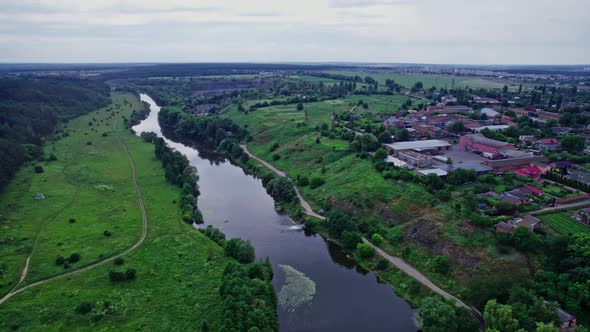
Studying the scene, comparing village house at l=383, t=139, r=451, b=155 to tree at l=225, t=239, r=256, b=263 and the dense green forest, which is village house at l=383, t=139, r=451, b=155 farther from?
the dense green forest

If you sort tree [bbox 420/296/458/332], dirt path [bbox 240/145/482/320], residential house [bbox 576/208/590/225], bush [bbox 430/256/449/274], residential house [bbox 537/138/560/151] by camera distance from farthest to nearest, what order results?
1. residential house [bbox 537/138/560/151]
2. residential house [bbox 576/208/590/225]
3. bush [bbox 430/256/449/274]
4. dirt path [bbox 240/145/482/320]
5. tree [bbox 420/296/458/332]

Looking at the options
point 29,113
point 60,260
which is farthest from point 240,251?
point 29,113

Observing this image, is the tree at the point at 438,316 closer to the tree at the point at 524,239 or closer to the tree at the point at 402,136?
the tree at the point at 524,239

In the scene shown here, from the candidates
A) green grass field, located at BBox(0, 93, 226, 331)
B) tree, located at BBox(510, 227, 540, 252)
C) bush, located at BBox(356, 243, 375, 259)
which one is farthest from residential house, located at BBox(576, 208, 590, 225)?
green grass field, located at BBox(0, 93, 226, 331)

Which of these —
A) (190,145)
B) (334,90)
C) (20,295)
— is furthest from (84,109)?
(20,295)

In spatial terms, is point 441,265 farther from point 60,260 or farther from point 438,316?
point 60,260

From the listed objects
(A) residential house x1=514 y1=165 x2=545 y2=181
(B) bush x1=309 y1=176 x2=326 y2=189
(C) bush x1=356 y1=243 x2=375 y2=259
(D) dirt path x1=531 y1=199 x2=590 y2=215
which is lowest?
(C) bush x1=356 y1=243 x2=375 y2=259
